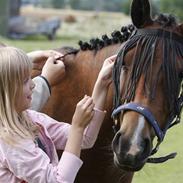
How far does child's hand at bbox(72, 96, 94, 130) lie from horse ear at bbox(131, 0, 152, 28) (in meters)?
0.53

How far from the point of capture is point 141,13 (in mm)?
3082

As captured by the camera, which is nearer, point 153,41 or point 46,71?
point 153,41

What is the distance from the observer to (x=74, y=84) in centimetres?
373

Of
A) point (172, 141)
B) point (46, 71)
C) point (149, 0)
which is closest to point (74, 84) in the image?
point (46, 71)

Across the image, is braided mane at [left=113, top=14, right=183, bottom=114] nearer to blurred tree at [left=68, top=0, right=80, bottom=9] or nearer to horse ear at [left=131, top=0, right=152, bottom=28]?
horse ear at [left=131, top=0, right=152, bottom=28]

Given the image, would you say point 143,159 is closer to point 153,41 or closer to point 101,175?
point 153,41

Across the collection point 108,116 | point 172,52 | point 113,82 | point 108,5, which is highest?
point 172,52

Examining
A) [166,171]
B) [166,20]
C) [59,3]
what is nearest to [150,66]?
[166,20]

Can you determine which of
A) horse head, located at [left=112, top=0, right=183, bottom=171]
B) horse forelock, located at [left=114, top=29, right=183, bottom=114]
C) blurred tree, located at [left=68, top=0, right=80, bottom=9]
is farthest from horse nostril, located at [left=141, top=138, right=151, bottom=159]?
blurred tree, located at [left=68, top=0, right=80, bottom=9]

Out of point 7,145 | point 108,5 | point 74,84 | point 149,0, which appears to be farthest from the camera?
point 108,5

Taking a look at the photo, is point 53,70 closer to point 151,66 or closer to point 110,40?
point 110,40

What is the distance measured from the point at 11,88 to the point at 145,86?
0.63 metres

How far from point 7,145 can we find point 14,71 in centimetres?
33

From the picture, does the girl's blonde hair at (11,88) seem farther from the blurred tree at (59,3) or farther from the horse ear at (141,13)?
the blurred tree at (59,3)
